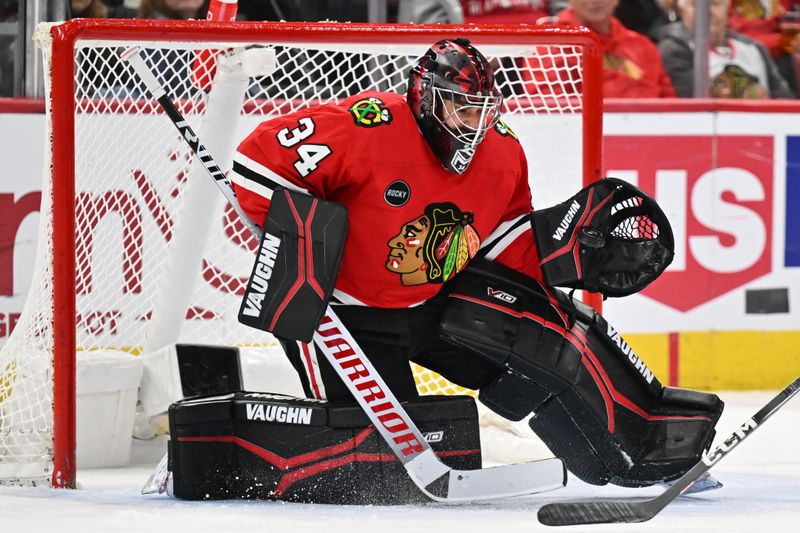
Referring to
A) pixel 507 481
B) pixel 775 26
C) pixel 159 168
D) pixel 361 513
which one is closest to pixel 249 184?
pixel 361 513

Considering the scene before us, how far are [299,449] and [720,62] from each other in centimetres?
234

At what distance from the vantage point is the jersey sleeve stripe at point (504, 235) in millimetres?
2889

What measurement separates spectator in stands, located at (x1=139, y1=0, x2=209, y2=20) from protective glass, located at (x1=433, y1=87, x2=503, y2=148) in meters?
1.37

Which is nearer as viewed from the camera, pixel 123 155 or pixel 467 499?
pixel 467 499

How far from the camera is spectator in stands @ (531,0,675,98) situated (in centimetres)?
428

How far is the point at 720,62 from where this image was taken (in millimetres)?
4359

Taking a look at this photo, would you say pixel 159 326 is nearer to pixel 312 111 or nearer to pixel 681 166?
pixel 312 111

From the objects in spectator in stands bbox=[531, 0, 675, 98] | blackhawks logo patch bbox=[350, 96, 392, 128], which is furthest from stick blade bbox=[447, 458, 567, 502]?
spectator in stands bbox=[531, 0, 675, 98]

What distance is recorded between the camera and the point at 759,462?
338 cm

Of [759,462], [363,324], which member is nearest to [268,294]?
[363,324]

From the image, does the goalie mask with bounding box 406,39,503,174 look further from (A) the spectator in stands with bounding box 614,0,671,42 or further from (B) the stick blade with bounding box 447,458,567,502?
(A) the spectator in stands with bounding box 614,0,671,42

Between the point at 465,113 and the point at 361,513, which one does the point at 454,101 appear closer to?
the point at 465,113

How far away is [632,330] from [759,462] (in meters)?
0.98

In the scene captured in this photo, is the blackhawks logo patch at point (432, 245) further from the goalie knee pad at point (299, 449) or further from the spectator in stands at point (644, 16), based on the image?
the spectator in stands at point (644, 16)
